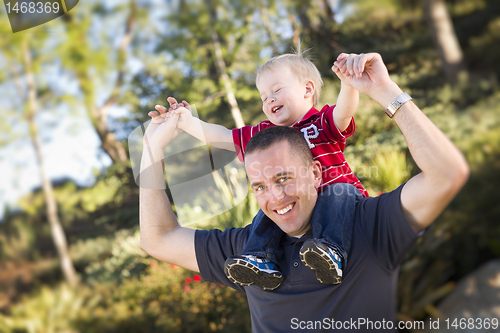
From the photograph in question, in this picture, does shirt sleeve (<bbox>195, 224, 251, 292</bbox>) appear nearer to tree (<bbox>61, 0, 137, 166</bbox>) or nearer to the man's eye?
the man's eye

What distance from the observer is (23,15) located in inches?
63.7

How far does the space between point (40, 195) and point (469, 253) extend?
870 centimetres

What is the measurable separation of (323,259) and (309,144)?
0.62 meters

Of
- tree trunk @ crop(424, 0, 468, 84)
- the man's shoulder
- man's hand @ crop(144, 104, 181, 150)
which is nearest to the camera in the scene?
man's hand @ crop(144, 104, 181, 150)

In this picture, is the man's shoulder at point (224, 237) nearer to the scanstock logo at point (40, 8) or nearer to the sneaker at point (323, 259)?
the sneaker at point (323, 259)

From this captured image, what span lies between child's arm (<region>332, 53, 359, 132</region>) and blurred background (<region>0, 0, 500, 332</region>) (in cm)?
291

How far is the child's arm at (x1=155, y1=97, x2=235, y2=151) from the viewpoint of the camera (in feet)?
5.31

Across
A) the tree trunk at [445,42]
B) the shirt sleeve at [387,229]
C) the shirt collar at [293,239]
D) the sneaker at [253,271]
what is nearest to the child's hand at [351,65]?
the shirt sleeve at [387,229]

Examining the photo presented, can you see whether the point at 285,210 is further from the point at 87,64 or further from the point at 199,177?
the point at 87,64

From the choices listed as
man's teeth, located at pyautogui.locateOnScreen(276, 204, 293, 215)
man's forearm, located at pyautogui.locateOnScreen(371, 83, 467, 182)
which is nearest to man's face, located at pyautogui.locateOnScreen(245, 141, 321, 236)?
man's teeth, located at pyautogui.locateOnScreen(276, 204, 293, 215)

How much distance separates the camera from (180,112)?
1614mm

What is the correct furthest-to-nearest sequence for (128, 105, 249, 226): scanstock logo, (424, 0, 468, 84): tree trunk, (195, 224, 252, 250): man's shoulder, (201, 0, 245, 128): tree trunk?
(424, 0, 468, 84): tree trunk < (201, 0, 245, 128): tree trunk < (128, 105, 249, 226): scanstock logo < (195, 224, 252, 250): man's shoulder

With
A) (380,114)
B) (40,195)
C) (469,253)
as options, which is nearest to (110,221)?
(40,195)

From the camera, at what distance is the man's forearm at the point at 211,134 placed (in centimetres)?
171
